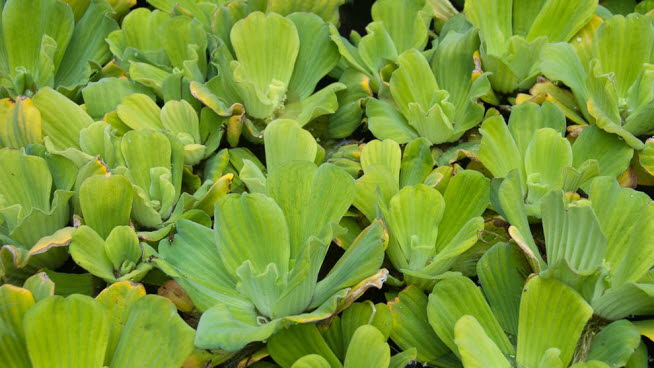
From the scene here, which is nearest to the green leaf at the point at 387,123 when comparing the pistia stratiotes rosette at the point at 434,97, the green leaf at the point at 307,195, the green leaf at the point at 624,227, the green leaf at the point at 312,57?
the pistia stratiotes rosette at the point at 434,97

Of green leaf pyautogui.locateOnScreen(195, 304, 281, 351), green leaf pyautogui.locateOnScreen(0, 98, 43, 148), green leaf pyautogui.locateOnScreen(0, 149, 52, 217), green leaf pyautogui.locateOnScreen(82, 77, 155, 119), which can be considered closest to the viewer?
green leaf pyautogui.locateOnScreen(195, 304, 281, 351)

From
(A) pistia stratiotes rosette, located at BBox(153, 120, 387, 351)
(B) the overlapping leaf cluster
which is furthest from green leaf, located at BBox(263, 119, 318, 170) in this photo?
(A) pistia stratiotes rosette, located at BBox(153, 120, 387, 351)

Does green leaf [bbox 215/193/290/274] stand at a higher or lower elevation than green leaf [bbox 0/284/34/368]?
higher

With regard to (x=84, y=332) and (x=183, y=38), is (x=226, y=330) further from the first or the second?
(x=183, y=38)

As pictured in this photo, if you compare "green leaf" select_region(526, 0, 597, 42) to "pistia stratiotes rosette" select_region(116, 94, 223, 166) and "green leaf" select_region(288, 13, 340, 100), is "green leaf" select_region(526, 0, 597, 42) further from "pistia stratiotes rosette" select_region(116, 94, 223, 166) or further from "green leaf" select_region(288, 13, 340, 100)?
"pistia stratiotes rosette" select_region(116, 94, 223, 166)

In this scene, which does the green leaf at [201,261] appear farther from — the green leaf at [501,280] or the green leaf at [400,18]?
the green leaf at [400,18]

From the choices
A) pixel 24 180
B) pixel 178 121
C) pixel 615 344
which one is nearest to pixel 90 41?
pixel 178 121

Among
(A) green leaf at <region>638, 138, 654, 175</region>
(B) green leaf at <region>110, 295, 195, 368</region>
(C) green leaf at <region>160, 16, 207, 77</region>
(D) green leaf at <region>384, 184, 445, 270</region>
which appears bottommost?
(B) green leaf at <region>110, 295, 195, 368</region>
